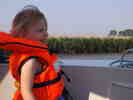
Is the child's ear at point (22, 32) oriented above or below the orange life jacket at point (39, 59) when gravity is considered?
above

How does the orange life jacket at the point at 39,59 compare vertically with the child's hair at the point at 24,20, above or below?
below

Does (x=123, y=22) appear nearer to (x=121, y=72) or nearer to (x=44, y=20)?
(x=121, y=72)

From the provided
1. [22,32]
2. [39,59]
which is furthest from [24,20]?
[39,59]

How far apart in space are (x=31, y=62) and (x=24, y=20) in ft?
0.67

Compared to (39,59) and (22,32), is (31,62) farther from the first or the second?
(22,32)

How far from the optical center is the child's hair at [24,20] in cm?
147

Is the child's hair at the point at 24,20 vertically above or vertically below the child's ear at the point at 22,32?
above

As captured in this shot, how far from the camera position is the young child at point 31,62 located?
1401 mm

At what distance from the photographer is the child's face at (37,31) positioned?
1.49m

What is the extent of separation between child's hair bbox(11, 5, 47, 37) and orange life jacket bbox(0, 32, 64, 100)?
42 millimetres

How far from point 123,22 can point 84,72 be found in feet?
6.70

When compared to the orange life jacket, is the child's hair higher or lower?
higher

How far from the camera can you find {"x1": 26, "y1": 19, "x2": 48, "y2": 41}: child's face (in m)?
1.49

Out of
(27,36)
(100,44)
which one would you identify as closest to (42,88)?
(27,36)
